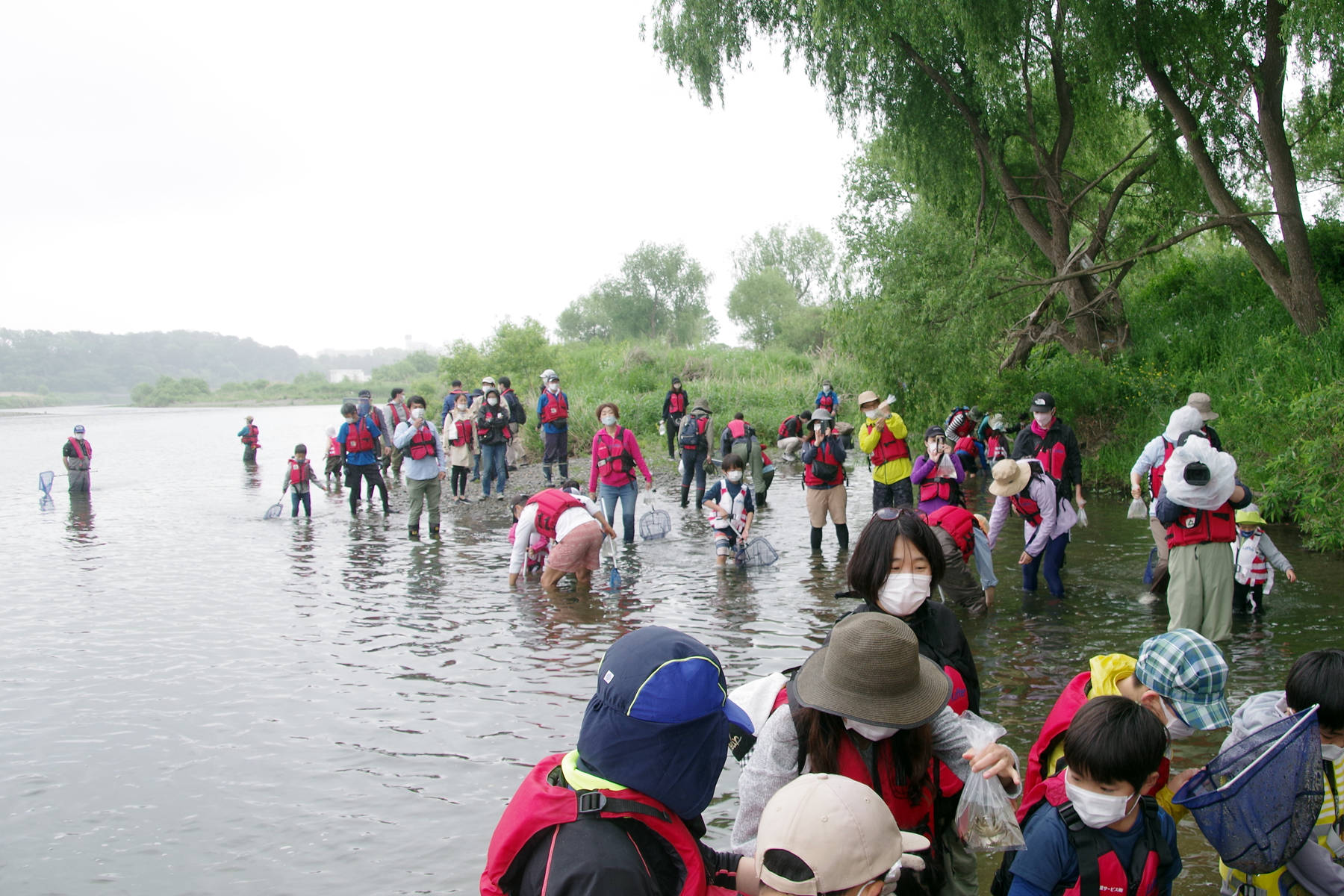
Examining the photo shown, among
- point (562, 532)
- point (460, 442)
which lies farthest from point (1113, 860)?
point (460, 442)

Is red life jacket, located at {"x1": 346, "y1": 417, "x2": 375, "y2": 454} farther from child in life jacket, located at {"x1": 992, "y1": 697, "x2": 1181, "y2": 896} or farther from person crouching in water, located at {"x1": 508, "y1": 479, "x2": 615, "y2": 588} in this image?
child in life jacket, located at {"x1": 992, "y1": 697, "x2": 1181, "y2": 896}

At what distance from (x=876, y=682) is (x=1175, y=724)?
138 centimetres

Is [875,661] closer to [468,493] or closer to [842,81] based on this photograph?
[842,81]

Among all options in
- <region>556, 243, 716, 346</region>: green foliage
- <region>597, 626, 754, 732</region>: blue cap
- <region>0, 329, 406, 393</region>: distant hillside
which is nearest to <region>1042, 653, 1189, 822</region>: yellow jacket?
<region>597, 626, 754, 732</region>: blue cap

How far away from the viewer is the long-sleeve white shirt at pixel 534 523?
956cm

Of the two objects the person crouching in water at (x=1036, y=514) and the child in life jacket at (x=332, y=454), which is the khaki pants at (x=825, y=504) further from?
the child in life jacket at (x=332, y=454)

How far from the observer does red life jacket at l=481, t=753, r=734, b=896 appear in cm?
193

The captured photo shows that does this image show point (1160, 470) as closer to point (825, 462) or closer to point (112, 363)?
point (825, 462)

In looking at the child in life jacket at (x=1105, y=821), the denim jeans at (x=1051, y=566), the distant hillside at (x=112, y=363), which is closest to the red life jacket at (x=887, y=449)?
the denim jeans at (x=1051, y=566)

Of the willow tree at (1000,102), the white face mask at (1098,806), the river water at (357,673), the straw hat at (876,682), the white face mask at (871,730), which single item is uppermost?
the willow tree at (1000,102)

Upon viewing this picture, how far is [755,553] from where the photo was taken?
10922mm

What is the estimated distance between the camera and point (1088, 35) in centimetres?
1441

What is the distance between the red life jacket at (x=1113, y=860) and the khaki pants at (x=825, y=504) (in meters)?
8.28

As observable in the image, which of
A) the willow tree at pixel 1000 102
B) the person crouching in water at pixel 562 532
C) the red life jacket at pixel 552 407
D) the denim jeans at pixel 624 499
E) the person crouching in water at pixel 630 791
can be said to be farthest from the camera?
the red life jacket at pixel 552 407
